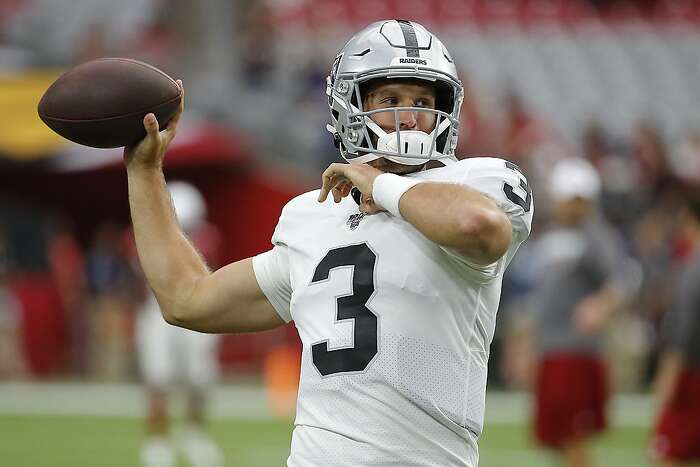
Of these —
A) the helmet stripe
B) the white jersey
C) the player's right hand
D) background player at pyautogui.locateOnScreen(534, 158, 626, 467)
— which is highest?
the helmet stripe

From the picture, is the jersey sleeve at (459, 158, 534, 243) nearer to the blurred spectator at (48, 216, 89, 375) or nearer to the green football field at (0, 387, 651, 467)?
the green football field at (0, 387, 651, 467)

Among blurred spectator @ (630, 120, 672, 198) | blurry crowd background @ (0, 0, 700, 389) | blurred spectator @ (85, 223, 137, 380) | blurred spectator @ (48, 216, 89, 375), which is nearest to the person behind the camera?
blurry crowd background @ (0, 0, 700, 389)

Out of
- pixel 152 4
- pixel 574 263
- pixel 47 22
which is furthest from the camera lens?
pixel 152 4

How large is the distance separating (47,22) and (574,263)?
28.7ft

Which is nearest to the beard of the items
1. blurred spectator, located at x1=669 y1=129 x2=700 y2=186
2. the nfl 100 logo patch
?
the nfl 100 logo patch

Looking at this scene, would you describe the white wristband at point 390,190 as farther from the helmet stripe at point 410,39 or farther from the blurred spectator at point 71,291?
the blurred spectator at point 71,291

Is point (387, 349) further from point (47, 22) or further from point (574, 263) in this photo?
point (47, 22)

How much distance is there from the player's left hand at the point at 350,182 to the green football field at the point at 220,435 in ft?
18.2

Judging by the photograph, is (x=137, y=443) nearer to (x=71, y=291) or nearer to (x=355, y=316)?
(x=71, y=291)

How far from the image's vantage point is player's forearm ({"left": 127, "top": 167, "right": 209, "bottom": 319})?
3.14m

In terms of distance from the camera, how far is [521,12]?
56.1 ft

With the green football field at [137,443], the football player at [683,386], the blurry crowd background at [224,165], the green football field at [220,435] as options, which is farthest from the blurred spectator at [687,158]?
the football player at [683,386]

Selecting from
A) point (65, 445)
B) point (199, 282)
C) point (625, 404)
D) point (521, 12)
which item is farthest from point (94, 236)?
point (199, 282)

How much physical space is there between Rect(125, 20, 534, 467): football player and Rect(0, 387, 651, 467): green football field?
5489 mm
